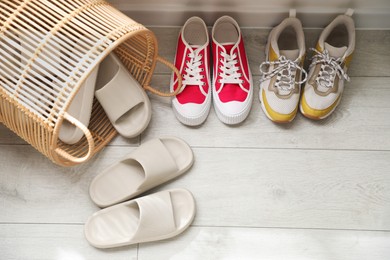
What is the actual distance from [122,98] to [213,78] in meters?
0.26

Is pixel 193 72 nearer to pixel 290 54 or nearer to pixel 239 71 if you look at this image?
pixel 239 71

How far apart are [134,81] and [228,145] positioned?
308mm

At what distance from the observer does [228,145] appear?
3.92 feet

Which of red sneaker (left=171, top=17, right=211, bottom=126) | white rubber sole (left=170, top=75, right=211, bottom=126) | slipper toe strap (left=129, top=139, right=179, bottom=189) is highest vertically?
red sneaker (left=171, top=17, right=211, bottom=126)

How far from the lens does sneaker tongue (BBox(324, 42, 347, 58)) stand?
116 cm

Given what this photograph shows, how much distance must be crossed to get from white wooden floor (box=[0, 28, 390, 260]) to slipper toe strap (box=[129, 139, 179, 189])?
6cm

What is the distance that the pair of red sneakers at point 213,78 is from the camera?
117cm

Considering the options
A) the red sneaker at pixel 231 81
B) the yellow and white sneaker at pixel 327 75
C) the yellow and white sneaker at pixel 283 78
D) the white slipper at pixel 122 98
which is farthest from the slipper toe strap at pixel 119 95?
the yellow and white sneaker at pixel 327 75

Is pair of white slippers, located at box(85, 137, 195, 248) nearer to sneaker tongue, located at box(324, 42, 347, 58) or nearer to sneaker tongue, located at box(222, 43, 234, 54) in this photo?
sneaker tongue, located at box(222, 43, 234, 54)

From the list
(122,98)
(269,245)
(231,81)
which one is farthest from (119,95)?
(269,245)

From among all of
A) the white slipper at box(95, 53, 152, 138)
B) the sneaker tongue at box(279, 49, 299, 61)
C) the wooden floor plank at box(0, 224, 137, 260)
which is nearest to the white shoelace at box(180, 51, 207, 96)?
the white slipper at box(95, 53, 152, 138)

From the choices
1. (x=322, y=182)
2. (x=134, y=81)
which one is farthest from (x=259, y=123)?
(x=134, y=81)

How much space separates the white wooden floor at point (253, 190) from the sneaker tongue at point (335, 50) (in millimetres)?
126

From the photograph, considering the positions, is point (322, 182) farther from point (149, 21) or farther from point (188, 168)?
point (149, 21)
